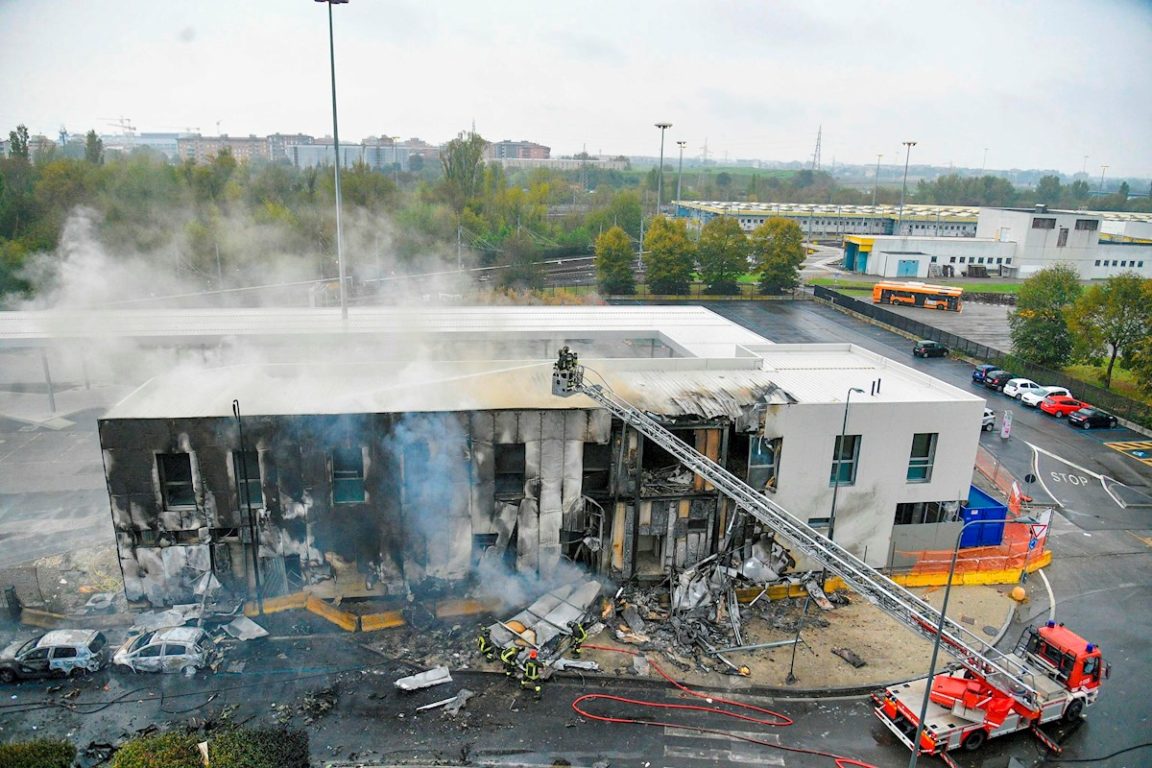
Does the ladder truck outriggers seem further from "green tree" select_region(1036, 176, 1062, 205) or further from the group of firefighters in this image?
"green tree" select_region(1036, 176, 1062, 205)

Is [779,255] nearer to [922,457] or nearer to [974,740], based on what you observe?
[922,457]

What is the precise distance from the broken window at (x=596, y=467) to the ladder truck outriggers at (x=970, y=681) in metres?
3.68

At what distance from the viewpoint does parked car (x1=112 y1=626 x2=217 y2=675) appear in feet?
44.7

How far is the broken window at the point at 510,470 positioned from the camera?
15844 mm

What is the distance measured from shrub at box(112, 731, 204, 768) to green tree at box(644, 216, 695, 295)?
1704 inches

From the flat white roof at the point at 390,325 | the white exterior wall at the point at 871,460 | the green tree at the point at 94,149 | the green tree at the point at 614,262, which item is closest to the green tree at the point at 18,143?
the green tree at the point at 94,149

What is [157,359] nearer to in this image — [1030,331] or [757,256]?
[1030,331]

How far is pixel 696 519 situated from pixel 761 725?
470 centimetres

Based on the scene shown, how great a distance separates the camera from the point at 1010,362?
1396 inches

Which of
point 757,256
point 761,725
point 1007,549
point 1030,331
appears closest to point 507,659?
point 761,725

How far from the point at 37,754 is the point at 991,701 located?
1443 cm

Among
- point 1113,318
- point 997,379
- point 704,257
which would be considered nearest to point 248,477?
point 997,379

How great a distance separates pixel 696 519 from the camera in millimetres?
16688

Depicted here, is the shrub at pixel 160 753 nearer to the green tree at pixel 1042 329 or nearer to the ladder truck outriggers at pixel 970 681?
the ladder truck outriggers at pixel 970 681
